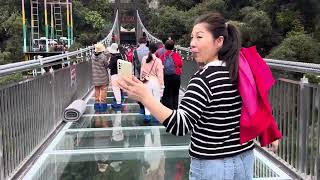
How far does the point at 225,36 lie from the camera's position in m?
2.12

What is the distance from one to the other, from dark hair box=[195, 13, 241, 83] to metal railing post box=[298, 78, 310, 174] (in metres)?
2.20

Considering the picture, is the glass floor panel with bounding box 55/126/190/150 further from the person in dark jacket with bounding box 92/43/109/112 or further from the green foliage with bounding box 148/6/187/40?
the green foliage with bounding box 148/6/187/40

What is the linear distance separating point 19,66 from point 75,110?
2940mm

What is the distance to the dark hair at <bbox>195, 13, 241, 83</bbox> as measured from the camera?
2.09 meters

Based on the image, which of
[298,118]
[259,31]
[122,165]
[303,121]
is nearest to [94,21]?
[259,31]

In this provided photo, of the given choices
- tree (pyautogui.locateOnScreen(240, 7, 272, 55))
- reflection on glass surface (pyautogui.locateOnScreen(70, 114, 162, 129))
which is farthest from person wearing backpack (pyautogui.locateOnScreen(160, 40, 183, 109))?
tree (pyautogui.locateOnScreen(240, 7, 272, 55))

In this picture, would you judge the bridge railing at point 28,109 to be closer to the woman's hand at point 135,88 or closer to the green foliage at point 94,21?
the woman's hand at point 135,88

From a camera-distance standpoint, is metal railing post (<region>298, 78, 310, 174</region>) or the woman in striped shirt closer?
the woman in striped shirt

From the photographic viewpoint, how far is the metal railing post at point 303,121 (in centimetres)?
416

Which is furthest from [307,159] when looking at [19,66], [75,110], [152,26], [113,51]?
[152,26]

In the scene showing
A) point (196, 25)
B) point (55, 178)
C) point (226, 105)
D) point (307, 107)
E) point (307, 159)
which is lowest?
point (55, 178)

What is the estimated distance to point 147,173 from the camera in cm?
475

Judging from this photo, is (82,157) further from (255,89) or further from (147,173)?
(255,89)

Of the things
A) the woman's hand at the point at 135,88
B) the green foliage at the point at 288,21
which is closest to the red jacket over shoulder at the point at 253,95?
the woman's hand at the point at 135,88
